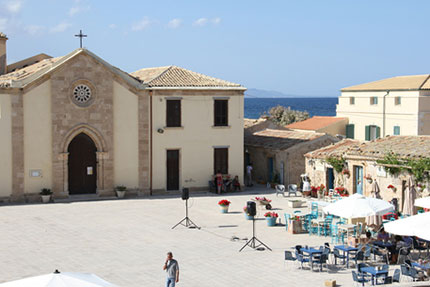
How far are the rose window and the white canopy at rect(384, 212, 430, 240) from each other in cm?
1905

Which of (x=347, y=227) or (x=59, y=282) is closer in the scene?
(x=59, y=282)

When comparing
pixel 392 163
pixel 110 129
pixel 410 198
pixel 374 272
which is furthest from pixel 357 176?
pixel 374 272

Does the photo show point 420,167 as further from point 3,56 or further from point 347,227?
point 3,56

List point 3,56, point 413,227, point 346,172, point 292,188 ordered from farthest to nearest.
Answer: point 3,56
point 292,188
point 346,172
point 413,227

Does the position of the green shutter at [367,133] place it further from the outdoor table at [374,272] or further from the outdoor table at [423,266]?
the outdoor table at [374,272]

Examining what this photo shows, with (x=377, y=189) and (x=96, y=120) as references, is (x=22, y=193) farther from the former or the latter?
(x=377, y=189)

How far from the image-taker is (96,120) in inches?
1362

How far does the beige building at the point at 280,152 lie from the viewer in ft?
126

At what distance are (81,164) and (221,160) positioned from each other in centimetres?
759

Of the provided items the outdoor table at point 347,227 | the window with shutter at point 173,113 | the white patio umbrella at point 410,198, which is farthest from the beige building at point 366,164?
the window with shutter at point 173,113

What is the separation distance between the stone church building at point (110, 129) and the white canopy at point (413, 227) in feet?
59.8

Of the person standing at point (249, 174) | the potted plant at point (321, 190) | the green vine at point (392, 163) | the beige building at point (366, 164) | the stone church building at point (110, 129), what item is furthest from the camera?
the person standing at point (249, 174)

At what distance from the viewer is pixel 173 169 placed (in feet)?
120

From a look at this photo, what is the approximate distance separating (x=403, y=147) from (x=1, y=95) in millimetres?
18900
